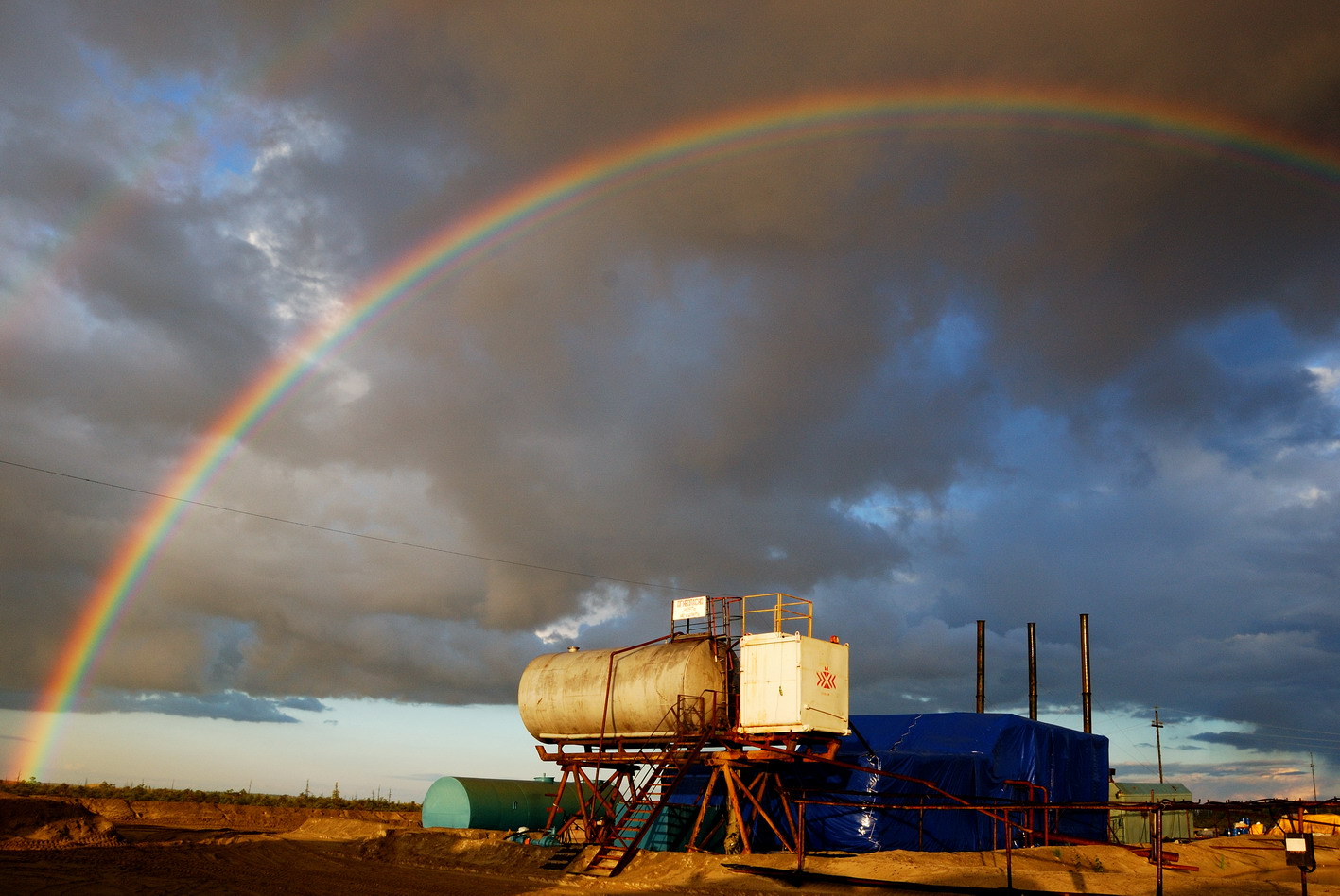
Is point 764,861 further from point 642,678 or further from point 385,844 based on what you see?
point 385,844

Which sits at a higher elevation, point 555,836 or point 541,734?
point 541,734

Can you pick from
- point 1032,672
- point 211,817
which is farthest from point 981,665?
point 211,817

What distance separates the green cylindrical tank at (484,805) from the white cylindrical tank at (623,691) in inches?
317

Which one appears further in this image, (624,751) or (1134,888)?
(624,751)

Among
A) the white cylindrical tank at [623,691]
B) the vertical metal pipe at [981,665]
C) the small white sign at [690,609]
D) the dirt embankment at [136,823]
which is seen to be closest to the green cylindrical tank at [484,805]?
the dirt embankment at [136,823]

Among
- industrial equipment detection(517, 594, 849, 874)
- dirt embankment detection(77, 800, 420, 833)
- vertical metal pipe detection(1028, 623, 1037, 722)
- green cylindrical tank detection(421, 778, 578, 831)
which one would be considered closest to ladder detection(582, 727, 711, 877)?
industrial equipment detection(517, 594, 849, 874)

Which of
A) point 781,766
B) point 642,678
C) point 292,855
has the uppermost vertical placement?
point 642,678

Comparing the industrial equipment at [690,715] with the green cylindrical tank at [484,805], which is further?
the green cylindrical tank at [484,805]

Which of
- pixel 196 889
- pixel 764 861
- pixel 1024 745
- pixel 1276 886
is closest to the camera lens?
pixel 196 889

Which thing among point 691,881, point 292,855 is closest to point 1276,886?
point 691,881

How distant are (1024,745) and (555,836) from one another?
17761 millimetres

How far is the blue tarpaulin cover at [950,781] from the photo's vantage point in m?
32.1

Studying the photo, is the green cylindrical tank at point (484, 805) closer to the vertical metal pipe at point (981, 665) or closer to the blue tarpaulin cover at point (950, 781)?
the blue tarpaulin cover at point (950, 781)

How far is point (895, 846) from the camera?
1257 inches
